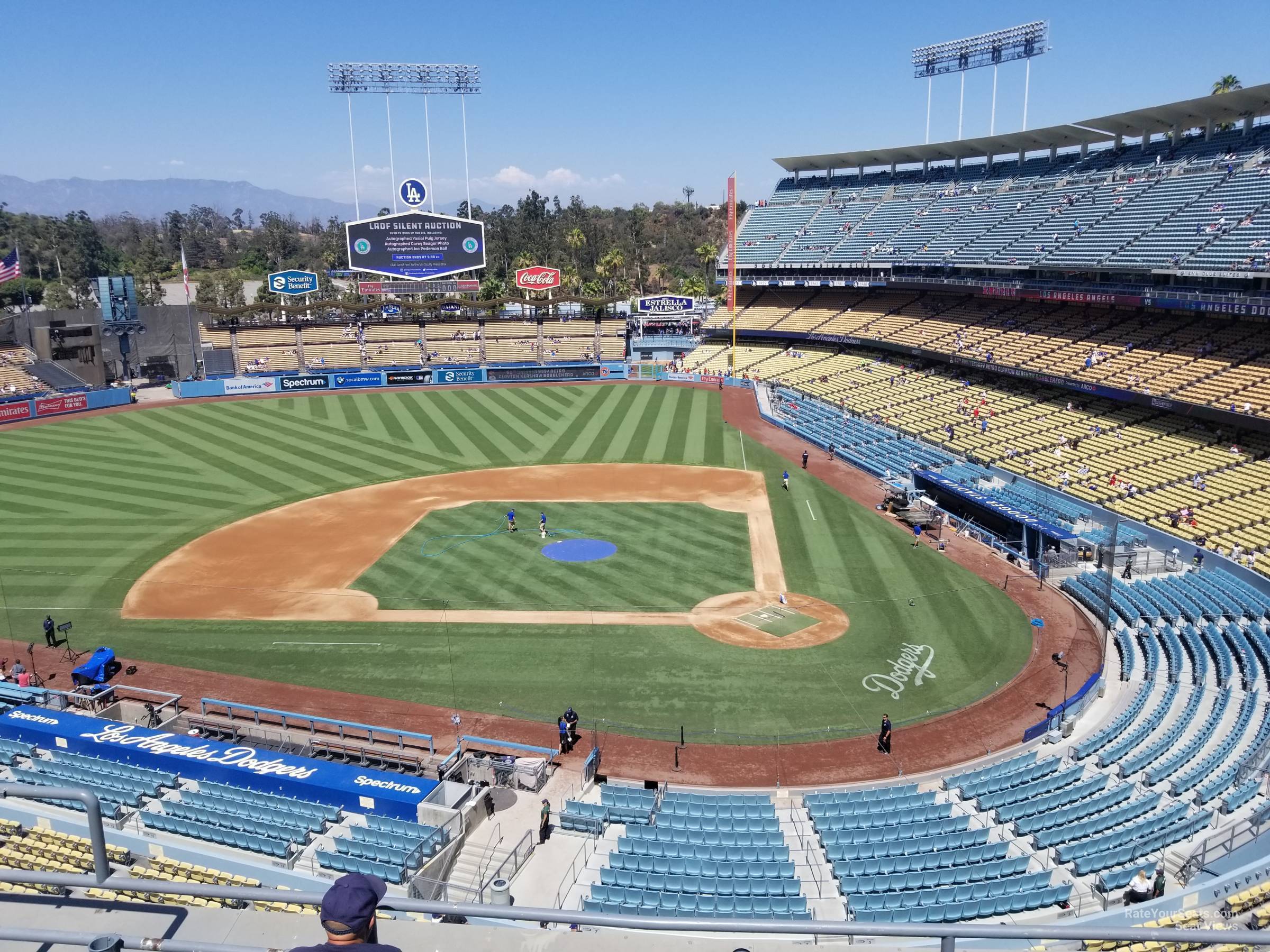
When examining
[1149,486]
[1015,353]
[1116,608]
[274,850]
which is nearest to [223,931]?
[274,850]

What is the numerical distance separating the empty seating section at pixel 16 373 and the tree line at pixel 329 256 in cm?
3794

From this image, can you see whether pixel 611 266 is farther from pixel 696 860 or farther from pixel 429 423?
pixel 696 860

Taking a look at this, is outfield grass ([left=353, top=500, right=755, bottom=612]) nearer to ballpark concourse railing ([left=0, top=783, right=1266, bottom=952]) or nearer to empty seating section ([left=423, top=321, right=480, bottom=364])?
ballpark concourse railing ([left=0, top=783, right=1266, bottom=952])

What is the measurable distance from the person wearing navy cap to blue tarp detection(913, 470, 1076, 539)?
34.6m

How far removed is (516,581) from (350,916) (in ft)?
94.8

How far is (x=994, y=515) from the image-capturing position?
37781 mm

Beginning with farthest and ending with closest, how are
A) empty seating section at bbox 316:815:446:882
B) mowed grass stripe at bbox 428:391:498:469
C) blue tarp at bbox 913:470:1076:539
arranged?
mowed grass stripe at bbox 428:391:498:469 → blue tarp at bbox 913:470:1076:539 → empty seating section at bbox 316:815:446:882

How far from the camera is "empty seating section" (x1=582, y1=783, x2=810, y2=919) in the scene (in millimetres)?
14641

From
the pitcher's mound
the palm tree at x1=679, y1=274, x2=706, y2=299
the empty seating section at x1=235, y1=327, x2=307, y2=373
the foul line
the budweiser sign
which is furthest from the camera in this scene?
the palm tree at x1=679, y1=274, x2=706, y2=299

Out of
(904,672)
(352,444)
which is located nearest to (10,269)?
(352,444)

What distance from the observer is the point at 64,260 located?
480 ft

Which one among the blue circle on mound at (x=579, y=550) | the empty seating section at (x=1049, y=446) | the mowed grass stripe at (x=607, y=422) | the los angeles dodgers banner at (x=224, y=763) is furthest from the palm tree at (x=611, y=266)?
the los angeles dodgers banner at (x=224, y=763)

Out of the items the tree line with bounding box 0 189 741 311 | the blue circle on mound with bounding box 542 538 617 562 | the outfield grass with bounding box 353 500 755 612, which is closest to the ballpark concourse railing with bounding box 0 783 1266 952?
the outfield grass with bounding box 353 500 755 612

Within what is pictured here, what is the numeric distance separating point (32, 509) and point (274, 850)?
112ft
